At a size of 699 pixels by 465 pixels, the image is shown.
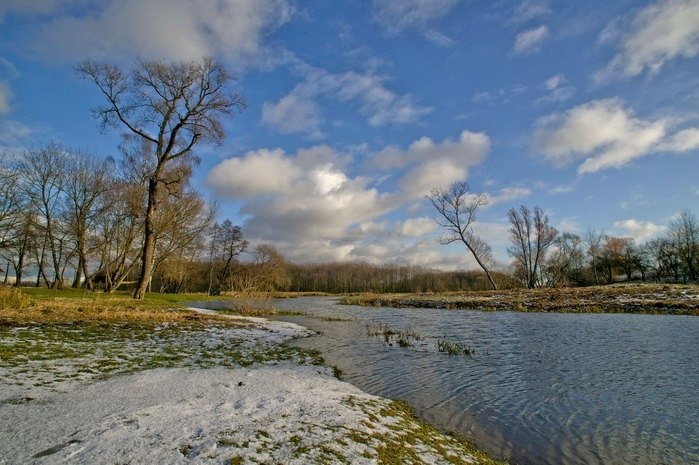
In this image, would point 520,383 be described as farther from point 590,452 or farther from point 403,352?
point 403,352

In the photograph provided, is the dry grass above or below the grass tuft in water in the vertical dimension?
above

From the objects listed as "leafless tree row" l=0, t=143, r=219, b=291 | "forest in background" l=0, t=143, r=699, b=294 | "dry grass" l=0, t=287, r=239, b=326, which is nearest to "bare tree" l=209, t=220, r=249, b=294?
"forest in background" l=0, t=143, r=699, b=294

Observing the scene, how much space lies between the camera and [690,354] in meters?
10.2

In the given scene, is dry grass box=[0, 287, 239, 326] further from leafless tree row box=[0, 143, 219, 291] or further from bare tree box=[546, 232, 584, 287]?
bare tree box=[546, 232, 584, 287]

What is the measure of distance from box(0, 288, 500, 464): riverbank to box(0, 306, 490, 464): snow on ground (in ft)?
0.05

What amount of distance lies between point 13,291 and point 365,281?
11161cm

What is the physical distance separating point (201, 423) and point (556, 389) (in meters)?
6.94

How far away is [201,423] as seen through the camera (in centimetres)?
421

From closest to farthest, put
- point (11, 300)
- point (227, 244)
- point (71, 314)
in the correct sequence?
point (71, 314) < point (11, 300) < point (227, 244)

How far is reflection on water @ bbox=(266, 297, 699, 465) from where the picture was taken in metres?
5.16

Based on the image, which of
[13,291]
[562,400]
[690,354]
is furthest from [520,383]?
[13,291]

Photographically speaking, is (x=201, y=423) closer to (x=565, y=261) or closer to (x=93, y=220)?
(x=93, y=220)

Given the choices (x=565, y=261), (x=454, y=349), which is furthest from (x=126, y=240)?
(x=565, y=261)

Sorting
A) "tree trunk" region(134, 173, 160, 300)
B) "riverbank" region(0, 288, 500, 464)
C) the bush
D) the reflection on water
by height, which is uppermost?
"tree trunk" region(134, 173, 160, 300)
